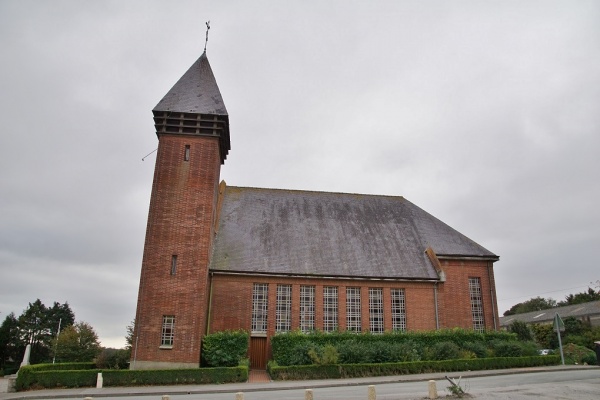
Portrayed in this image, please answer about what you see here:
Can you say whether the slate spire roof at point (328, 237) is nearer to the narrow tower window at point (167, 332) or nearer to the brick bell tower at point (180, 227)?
the brick bell tower at point (180, 227)

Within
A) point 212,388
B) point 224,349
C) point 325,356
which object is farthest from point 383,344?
point 212,388

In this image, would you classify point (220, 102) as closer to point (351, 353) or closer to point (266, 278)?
point (266, 278)

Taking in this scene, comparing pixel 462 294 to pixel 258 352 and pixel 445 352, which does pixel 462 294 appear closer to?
pixel 445 352

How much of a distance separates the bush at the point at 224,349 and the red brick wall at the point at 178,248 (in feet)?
1.63

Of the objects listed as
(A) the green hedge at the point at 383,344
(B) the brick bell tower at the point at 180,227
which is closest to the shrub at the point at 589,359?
(A) the green hedge at the point at 383,344

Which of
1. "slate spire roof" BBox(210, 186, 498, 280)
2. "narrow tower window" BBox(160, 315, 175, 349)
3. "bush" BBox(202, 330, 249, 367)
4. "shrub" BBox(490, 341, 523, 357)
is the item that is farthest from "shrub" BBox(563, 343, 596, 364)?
"narrow tower window" BBox(160, 315, 175, 349)

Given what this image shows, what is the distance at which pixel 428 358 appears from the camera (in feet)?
71.5

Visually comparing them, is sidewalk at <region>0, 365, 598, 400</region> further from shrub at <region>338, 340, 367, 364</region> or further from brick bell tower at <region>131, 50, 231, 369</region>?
brick bell tower at <region>131, 50, 231, 369</region>

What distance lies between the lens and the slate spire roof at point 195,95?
24594 mm

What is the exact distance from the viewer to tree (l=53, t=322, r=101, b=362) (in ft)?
166

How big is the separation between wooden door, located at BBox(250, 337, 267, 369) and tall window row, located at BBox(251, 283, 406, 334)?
1.55ft

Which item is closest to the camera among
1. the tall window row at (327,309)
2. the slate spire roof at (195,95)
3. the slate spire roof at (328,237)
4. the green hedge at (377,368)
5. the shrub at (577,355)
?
the green hedge at (377,368)

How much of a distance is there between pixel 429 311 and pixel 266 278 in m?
9.89

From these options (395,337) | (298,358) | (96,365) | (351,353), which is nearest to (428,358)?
(395,337)
